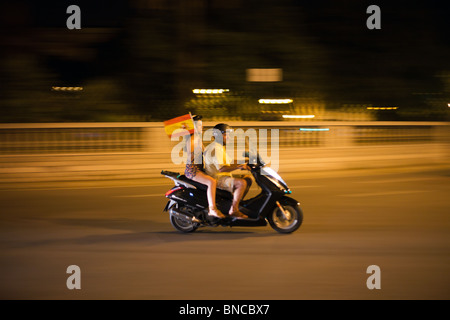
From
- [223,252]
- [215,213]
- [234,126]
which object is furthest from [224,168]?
[234,126]

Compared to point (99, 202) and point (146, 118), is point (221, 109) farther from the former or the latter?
point (99, 202)

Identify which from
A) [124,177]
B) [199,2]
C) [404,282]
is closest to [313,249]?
[404,282]

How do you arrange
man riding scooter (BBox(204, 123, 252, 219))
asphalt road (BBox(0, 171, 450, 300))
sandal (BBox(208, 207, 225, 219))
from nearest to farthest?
asphalt road (BBox(0, 171, 450, 300)) < man riding scooter (BBox(204, 123, 252, 219)) < sandal (BBox(208, 207, 225, 219))

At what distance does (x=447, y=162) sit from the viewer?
18.9 meters

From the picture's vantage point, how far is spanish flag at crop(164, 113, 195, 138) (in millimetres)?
7457

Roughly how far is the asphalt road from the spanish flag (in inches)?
53.0

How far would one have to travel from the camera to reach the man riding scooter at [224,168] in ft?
24.4

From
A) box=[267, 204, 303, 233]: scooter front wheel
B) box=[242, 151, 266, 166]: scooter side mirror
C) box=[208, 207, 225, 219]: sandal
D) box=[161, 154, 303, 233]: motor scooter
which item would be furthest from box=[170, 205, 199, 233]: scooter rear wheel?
box=[242, 151, 266, 166]: scooter side mirror

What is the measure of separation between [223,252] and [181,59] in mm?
11325

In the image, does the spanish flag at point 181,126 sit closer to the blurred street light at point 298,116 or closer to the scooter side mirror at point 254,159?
the scooter side mirror at point 254,159

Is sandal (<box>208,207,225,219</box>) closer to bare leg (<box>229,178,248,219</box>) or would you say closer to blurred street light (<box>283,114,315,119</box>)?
bare leg (<box>229,178,248,219</box>)

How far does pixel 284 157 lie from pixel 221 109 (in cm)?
296

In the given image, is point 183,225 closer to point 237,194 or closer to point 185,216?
point 185,216

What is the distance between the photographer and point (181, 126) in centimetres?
749
